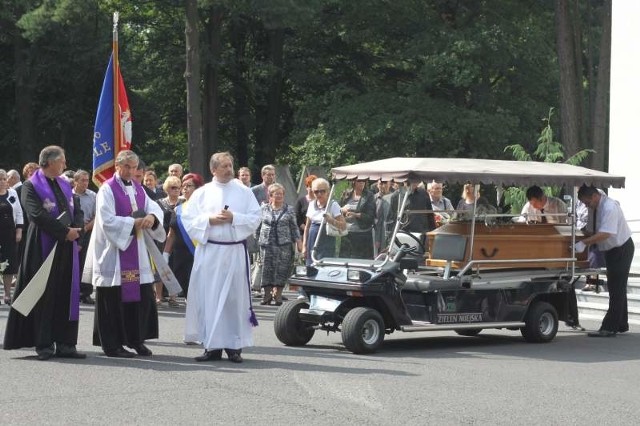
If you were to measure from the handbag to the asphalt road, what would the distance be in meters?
1.14

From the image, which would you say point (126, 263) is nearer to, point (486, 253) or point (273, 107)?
point (486, 253)

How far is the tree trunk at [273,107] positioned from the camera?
3981 centimetres

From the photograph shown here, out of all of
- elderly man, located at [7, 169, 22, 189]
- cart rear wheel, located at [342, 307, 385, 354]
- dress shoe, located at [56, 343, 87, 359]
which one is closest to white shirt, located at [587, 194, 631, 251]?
cart rear wheel, located at [342, 307, 385, 354]

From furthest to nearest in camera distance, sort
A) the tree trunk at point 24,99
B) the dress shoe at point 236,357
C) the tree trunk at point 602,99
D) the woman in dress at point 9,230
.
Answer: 1. the tree trunk at point 24,99
2. the tree trunk at point 602,99
3. the woman in dress at point 9,230
4. the dress shoe at point 236,357

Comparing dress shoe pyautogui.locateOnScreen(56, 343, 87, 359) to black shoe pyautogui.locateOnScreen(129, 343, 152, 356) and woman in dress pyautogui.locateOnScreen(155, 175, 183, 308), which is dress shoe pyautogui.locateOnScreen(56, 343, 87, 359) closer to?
black shoe pyautogui.locateOnScreen(129, 343, 152, 356)

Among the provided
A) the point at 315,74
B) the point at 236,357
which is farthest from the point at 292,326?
the point at 315,74

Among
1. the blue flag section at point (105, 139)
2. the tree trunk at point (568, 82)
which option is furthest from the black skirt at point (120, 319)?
the tree trunk at point (568, 82)

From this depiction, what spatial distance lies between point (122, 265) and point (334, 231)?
8.87 ft

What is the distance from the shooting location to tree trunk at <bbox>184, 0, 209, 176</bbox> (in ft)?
99.1

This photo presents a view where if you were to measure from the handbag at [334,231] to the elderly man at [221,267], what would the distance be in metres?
1.97

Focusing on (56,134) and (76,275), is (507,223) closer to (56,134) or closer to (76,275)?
(76,275)

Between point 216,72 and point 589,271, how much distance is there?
26.1 metres

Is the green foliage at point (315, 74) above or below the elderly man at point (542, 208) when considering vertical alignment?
above

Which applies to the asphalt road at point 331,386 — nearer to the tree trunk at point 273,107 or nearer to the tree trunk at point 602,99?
the tree trunk at point 602,99
